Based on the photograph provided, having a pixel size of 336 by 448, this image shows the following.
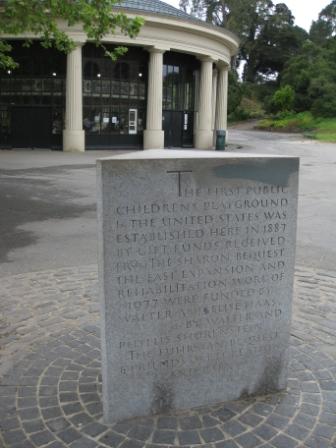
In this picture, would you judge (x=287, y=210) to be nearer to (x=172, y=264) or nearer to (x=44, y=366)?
(x=172, y=264)

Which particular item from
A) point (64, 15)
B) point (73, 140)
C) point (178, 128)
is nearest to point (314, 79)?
point (178, 128)

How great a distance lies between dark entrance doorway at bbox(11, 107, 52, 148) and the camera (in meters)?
31.4

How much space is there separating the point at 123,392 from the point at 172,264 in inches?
37.6

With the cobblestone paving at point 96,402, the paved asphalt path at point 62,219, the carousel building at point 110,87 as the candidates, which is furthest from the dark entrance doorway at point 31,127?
the cobblestone paving at point 96,402

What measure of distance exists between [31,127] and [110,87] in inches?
218

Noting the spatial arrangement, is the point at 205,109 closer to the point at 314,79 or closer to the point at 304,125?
the point at 304,125

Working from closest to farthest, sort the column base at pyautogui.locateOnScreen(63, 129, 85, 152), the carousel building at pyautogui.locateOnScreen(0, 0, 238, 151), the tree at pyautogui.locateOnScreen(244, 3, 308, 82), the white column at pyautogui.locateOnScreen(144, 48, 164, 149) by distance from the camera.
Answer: the carousel building at pyautogui.locateOnScreen(0, 0, 238, 151), the column base at pyautogui.locateOnScreen(63, 129, 85, 152), the white column at pyautogui.locateOnScreen(144, 48, 164, 149), the tree at pyautogui.locateOnScreen(244, 3, 308, 82)

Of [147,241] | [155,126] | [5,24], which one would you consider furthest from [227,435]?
[155,126]

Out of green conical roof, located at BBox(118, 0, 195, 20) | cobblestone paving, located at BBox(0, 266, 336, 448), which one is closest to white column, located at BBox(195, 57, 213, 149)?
green conical roof, located at BBox(118, 0, 195, 20)

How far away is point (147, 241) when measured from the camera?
333cm

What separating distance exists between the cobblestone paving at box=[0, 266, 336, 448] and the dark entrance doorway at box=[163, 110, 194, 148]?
29297 mm

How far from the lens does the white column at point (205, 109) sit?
33.3 meters

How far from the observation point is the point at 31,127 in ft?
104

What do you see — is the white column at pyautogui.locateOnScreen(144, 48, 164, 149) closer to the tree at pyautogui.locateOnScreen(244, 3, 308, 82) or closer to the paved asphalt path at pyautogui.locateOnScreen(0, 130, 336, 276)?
the paved asphalt path at pyautogui.locateOnScreen(0, 130, 336, 276)
